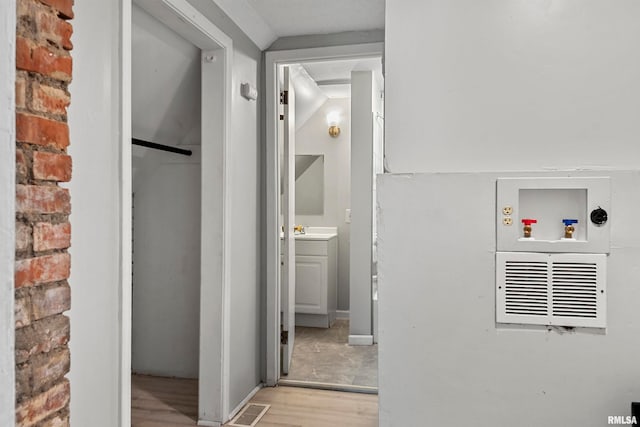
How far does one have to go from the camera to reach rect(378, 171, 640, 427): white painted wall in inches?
47.4

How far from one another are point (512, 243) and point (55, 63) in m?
1.35

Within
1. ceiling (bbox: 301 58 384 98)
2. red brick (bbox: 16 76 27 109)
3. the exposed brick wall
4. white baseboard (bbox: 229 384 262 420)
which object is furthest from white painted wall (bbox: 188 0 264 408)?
red brick (bbox: 16 76 27 109)

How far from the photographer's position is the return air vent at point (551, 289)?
121cm

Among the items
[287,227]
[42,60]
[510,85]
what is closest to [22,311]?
[42,60]

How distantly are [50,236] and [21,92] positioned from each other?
0.38 m

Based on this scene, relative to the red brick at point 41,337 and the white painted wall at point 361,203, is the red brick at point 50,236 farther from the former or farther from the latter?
the white painted wall at point 361,203

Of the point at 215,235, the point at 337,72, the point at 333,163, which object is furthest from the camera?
the point at 333,163

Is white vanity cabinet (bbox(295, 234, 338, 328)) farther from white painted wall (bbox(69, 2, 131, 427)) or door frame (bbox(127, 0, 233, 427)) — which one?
white painted wall (bbox(69, 2, 131, 427))

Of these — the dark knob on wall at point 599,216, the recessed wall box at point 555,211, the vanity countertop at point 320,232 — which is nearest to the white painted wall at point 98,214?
the recessed wall box at point 555,211

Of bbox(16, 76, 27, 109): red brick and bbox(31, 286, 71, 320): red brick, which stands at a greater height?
bbox(16, 76, 27, 109): red brick

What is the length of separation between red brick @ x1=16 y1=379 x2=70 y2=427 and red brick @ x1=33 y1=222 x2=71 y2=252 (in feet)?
1.28

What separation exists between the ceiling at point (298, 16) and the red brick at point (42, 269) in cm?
160

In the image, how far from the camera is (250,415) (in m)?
2.61

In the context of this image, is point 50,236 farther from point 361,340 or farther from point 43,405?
point 361,340
